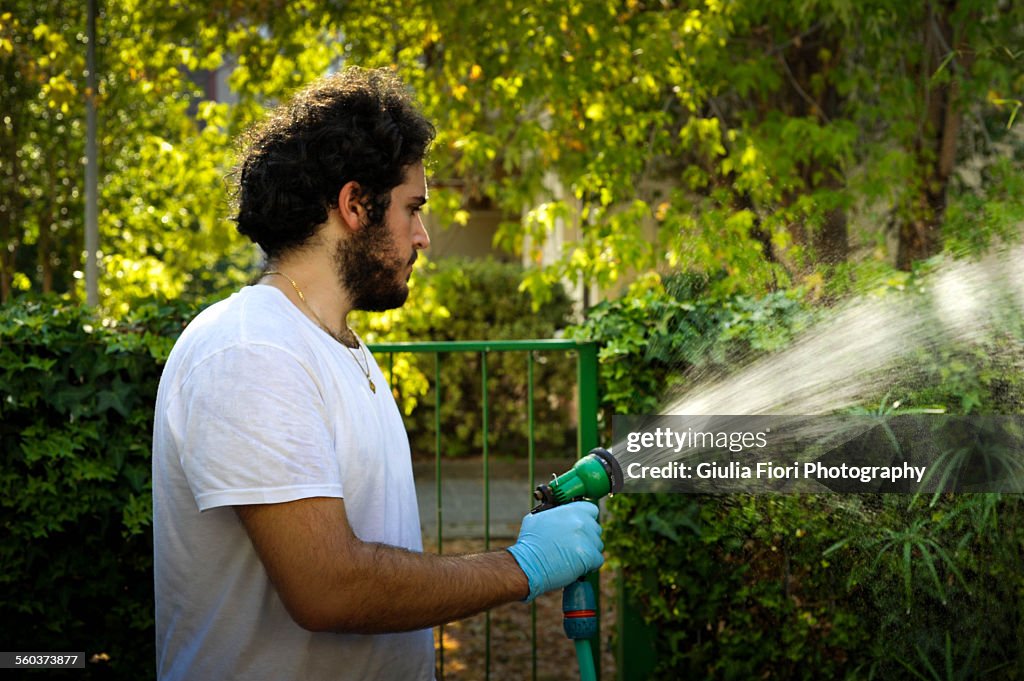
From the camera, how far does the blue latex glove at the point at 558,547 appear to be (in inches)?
77.7

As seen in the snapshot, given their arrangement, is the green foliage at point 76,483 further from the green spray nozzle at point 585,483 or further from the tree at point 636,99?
the green spray nozzle at point 585,483

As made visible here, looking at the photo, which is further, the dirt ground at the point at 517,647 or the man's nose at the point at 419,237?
the dirt ground at the point at 517,647

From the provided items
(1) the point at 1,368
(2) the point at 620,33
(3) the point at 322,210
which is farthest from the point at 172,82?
(3) the point at 322,210

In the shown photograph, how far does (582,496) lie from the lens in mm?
2170

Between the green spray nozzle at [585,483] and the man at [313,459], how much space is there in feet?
0.14

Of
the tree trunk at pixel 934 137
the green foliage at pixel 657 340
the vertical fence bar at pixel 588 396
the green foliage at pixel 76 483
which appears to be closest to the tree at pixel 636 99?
the tree trunk at pixel 934 137

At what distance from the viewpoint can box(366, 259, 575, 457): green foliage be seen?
32.3ft

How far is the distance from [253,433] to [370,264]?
49cm

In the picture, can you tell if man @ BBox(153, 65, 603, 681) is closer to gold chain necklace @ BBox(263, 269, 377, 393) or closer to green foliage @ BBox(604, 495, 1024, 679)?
gold chain necklace @ BBox(263, 269, 377, 393)

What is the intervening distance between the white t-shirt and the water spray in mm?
313

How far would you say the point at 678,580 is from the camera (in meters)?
3.57

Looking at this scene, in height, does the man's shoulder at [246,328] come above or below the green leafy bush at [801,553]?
above

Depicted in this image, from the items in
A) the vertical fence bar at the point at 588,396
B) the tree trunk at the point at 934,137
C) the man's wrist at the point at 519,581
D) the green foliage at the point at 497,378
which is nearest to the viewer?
the man's wrist at the point at 519,581

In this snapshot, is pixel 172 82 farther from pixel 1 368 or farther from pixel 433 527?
pixel 1 368
